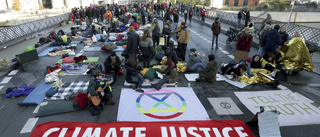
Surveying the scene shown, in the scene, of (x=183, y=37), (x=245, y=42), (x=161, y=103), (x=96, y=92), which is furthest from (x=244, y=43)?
(x=96, y=92)

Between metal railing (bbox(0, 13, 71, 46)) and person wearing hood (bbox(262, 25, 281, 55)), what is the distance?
15.7 metres

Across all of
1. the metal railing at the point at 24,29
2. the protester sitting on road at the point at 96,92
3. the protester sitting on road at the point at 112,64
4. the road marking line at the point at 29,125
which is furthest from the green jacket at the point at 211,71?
the metal railing at the point at 24,29

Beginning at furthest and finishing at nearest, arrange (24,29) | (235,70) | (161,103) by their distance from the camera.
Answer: (24,29), (235,70), (161,103)

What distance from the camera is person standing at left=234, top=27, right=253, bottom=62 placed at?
8.50 metres

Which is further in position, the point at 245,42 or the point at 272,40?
the point at 245,42

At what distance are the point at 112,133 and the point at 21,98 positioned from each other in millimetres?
3899

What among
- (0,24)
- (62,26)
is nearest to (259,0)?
(62,26)

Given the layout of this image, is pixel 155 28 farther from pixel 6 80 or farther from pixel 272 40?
pixel 6 80

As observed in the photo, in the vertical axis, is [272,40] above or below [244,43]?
above

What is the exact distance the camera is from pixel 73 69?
8.55 meters

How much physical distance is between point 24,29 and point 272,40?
17.8 metres

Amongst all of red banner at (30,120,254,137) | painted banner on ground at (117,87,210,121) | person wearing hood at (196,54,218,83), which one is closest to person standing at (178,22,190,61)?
person wearing hood at (196,54,218,83)

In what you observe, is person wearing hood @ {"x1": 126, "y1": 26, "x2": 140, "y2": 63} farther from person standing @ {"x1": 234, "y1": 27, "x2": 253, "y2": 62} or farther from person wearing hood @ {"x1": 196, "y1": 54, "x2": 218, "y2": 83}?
person standing @ {"x1": 234, "y1": 27, "x2": 253, "y2": 62}

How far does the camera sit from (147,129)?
4.51 metres
